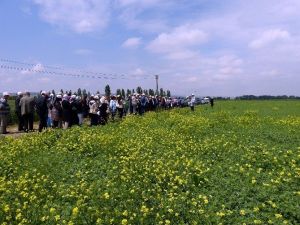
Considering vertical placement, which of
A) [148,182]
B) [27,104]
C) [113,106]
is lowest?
[148,182]

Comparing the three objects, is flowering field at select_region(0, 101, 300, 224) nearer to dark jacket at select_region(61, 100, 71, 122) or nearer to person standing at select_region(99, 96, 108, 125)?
dark jacket at select_region(61, 100, 71, 122)

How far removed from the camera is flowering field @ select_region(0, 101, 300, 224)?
282 inches

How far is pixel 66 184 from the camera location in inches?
376

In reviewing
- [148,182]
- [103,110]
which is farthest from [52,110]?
[148,182]

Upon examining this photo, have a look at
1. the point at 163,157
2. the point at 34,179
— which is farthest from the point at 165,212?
the point at 163,157

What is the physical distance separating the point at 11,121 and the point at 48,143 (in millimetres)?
12583

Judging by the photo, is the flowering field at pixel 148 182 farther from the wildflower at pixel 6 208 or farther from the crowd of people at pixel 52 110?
the crowd of people at pixel 52 110

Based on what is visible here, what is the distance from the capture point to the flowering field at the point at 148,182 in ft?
23.5

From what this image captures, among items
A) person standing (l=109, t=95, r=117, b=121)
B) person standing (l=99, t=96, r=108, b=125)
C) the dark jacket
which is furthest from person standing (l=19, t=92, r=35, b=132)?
person standing (l=109, t=95, r=117, b=121)

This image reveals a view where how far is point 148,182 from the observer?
30.7 feet

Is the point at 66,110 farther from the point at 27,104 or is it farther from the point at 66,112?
the point at 27,104

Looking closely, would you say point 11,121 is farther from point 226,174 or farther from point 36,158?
point 226,174

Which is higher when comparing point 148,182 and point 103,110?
point 103,110

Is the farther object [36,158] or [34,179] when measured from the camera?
[36,158]
